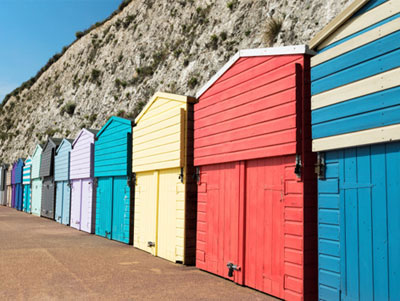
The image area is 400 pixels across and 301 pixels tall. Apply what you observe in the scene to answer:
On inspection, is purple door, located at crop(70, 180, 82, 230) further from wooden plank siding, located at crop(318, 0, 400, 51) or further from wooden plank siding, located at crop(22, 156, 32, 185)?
wooden plank siding, located at crop(318, 0, 400, 51)

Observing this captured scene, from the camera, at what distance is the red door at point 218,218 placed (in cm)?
811

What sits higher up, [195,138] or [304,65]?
[304,65]

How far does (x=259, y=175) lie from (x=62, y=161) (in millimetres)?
16426

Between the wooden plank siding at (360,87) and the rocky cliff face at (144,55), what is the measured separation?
11773mm

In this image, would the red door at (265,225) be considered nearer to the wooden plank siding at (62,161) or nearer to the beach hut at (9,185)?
the wooden plank siding at (62,161)

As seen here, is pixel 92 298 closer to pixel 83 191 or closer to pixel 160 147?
pixel 160 147

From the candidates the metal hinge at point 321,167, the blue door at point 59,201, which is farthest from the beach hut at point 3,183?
the metal hinge at point 321,167

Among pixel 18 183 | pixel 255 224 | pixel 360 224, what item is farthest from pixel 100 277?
pixel 18 183

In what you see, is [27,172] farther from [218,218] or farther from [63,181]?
[218,218]

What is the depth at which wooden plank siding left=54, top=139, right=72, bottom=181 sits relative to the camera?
68.1ft

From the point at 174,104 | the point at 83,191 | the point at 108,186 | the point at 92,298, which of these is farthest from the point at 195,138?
the point at 83,191

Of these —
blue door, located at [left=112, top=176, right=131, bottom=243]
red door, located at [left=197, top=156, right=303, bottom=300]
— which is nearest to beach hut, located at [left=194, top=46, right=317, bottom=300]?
red door, located at [left=197, top=156, right=303, bottom=300]

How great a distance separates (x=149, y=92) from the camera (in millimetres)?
29375

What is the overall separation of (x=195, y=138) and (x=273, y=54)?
322 cm
